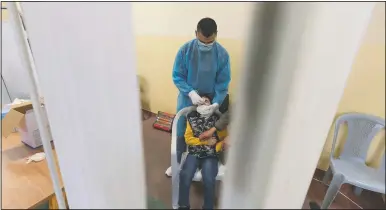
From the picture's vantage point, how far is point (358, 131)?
26 cm

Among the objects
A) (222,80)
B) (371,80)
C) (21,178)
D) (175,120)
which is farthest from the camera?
(21,178)

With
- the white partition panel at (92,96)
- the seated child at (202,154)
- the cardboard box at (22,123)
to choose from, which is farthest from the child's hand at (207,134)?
the cardboard box at (22,123)

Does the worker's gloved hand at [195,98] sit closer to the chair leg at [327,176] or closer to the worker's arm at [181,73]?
the worker's arm at [181,73]

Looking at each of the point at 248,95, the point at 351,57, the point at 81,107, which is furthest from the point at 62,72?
the point at 351,57

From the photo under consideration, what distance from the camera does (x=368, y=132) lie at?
241 mm

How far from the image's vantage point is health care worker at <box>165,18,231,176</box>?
1.29 ft

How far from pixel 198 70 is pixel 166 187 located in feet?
0.75

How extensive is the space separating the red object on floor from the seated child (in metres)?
0.06

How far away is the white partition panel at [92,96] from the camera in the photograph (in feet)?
0.84

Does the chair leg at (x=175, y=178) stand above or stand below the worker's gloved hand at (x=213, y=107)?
below

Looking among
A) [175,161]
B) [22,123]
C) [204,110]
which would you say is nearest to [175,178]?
[175,161]

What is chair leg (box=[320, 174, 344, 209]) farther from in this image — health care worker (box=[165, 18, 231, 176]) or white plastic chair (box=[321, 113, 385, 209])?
health care worker (box=[165, 18, 231, 176])

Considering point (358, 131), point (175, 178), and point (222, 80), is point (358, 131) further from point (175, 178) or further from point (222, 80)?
point (175, 178)

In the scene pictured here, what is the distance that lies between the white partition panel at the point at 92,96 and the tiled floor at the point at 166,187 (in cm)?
3
